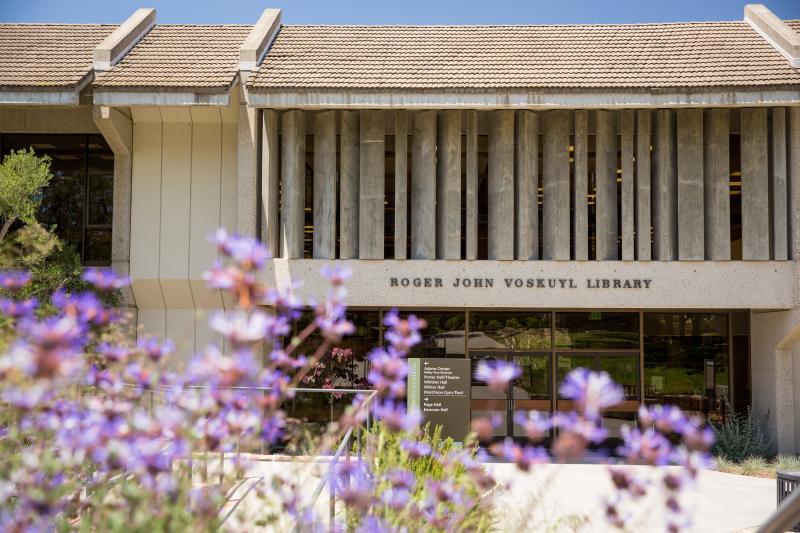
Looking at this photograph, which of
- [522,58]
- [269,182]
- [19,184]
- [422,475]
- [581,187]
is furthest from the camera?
[522,58]

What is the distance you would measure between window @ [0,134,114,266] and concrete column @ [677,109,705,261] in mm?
12797

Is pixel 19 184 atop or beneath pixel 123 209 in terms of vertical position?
atop

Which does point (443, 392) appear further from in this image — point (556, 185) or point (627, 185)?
point (627, 185)

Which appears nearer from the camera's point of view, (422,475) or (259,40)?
(422,475)

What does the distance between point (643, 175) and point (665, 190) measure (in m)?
0.56

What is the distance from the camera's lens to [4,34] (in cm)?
1775

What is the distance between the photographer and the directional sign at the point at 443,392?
1323 centimetres

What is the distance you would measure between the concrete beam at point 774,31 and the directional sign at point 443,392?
32.2 ft

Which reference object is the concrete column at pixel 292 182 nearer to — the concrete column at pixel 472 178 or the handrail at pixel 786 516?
the concrete column at pixel 472 178

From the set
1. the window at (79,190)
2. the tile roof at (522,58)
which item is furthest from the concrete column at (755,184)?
the window at (79,190)

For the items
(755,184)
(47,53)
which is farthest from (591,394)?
(47,53)

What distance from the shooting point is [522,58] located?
1595 cm

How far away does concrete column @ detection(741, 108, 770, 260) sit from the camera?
1492cm

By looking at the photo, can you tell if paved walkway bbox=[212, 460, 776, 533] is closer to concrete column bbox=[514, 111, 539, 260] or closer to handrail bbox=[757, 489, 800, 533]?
concrete column bbox=[514, 111, 539, 260]
